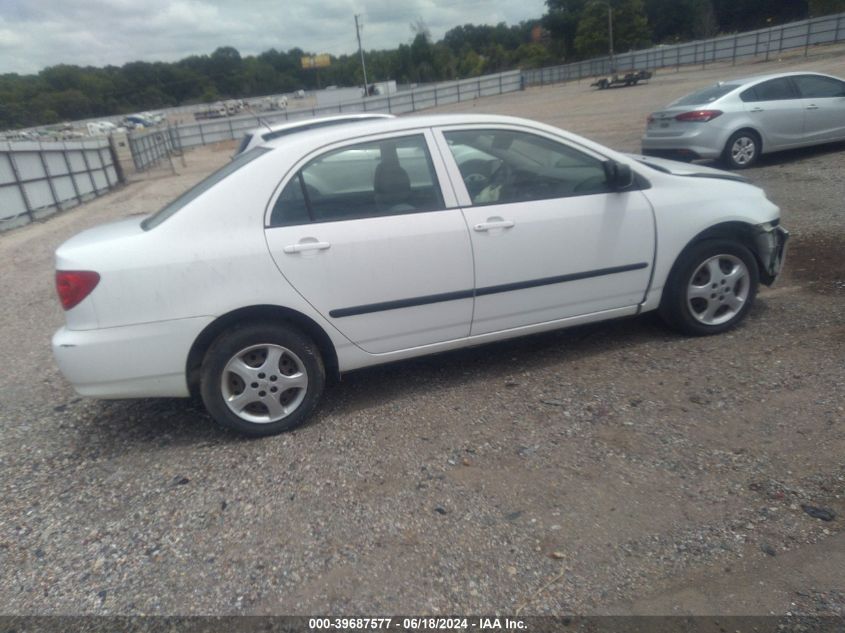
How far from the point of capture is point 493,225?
13.5ft

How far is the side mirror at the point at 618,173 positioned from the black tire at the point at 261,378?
84.9 inches

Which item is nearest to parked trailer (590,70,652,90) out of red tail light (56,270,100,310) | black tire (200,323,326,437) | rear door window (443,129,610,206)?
rear door window (443,129,610,206)

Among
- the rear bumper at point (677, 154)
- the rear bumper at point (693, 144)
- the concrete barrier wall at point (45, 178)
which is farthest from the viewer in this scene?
the concrete barrier wall at point (45, 178)

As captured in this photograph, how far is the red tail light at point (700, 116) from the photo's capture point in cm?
1124

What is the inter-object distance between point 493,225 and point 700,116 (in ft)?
28.8

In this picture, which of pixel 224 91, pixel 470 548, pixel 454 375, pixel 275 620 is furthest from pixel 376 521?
pixel 224 91

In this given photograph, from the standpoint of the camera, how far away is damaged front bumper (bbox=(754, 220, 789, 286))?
4.80 meters

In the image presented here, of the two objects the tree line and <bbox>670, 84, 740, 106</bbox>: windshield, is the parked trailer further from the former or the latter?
<bbox>670, 84, 740, 106</bbox>: windshield

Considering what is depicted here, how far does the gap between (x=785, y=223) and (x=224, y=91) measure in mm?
59009

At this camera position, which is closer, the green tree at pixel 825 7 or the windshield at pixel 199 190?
the windshield at pixel 199 190

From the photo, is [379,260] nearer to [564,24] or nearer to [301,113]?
[301,113]

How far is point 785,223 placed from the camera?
779 centimetres

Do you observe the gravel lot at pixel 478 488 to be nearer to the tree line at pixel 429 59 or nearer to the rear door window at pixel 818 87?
the rear door window at pixel 818 87

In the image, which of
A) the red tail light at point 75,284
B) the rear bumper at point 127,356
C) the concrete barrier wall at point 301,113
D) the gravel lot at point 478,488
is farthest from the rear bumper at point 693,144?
the concrete barrier wall at point 301,113
